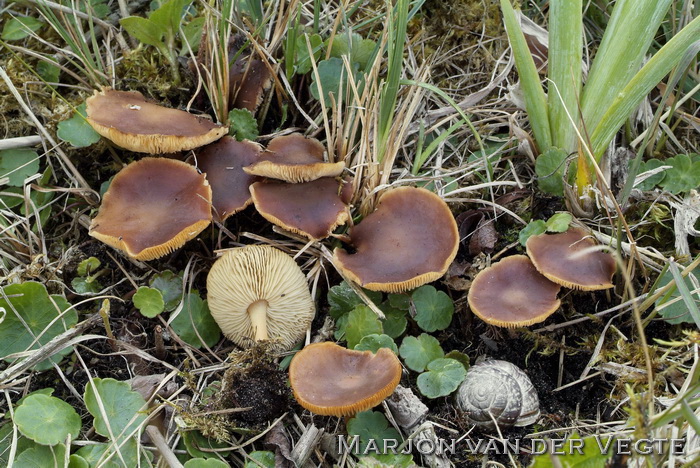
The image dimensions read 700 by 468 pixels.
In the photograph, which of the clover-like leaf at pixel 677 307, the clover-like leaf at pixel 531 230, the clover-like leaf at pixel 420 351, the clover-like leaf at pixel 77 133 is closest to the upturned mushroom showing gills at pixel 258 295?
the clover-like leaf at pixel 420 351

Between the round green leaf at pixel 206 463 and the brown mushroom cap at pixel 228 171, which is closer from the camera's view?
the round green leaf at pixel 206 463

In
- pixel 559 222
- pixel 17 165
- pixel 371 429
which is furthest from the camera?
pixel 17 165

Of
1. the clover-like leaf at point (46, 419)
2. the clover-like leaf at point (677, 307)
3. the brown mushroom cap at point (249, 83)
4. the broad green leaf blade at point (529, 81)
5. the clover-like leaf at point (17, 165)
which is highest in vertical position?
the broad green leaf blade at point (529, 81)

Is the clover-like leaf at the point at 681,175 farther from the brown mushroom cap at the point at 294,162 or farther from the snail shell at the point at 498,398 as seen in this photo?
the brown mushroom cap at the point at 294,162

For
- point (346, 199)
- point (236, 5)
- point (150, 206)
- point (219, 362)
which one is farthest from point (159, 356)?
point (236, 5)

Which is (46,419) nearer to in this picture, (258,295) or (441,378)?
(258,295)

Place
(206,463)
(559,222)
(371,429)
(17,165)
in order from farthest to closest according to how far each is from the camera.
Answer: (17,165)
(559,222)
(371,429)
(206,463)

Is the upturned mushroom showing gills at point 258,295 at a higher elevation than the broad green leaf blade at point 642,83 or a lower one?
lower

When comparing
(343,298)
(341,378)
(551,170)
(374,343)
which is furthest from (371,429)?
(551,170)
